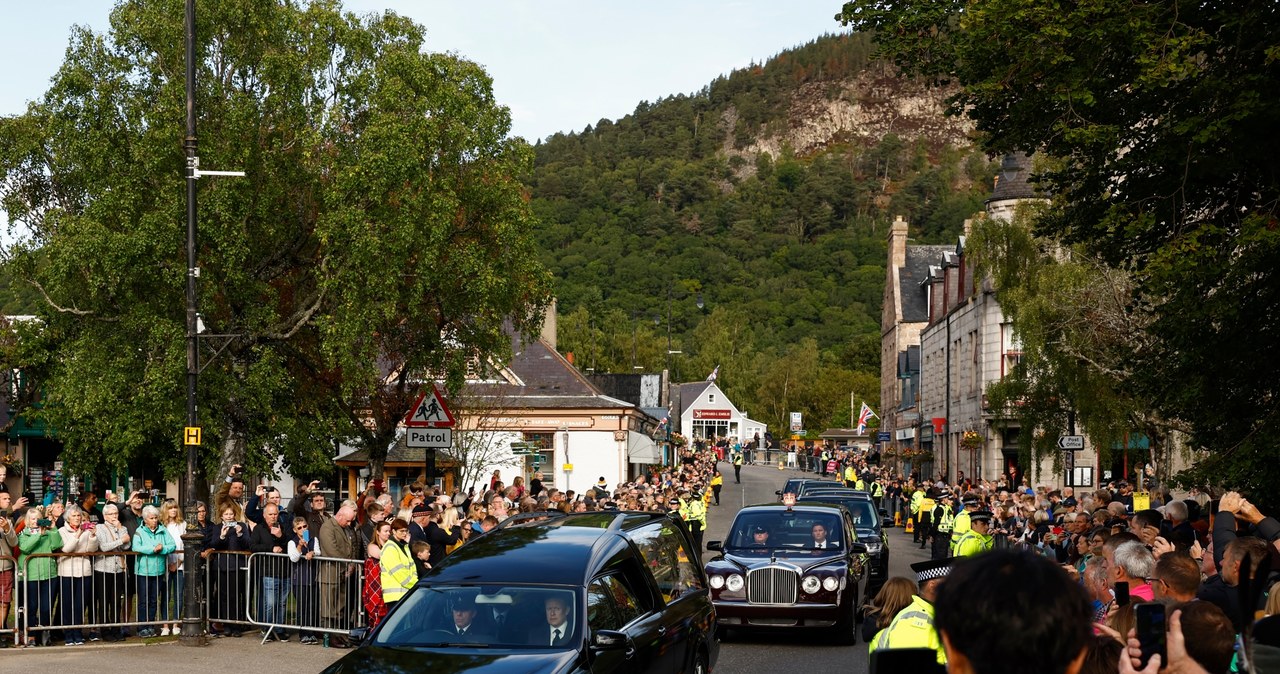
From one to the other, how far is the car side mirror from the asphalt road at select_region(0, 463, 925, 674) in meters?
5.09

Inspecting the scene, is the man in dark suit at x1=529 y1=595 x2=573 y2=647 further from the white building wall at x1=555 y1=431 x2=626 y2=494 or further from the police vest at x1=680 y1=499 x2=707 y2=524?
the white building wall at x1=555 y1=431 x2=626 y2=494

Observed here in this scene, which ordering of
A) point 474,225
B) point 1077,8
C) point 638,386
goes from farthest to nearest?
point 638,386, point 474,225, point 1077,8

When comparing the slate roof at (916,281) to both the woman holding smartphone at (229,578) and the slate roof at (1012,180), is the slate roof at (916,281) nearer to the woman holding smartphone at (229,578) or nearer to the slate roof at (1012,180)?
the slate roof at (1012,180)

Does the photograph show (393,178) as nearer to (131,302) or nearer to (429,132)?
(429,132)

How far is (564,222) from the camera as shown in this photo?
181m

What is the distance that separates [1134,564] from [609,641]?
326 cm

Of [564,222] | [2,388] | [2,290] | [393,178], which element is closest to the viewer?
[393,178]

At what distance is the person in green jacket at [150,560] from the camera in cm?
1494

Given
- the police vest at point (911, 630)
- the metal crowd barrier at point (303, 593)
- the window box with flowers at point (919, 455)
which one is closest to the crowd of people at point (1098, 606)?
the police vest at point (911, 630)

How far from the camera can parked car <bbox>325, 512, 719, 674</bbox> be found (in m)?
8.70

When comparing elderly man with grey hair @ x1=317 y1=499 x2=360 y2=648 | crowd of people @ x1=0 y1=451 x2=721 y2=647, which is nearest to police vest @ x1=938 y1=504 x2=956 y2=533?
crowd of people @ x1=0 y1=451 x2=721 y2=647

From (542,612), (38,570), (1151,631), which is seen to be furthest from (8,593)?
(1151,631)

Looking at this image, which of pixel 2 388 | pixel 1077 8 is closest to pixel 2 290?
pixel 2 388

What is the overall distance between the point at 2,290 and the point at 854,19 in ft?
200
